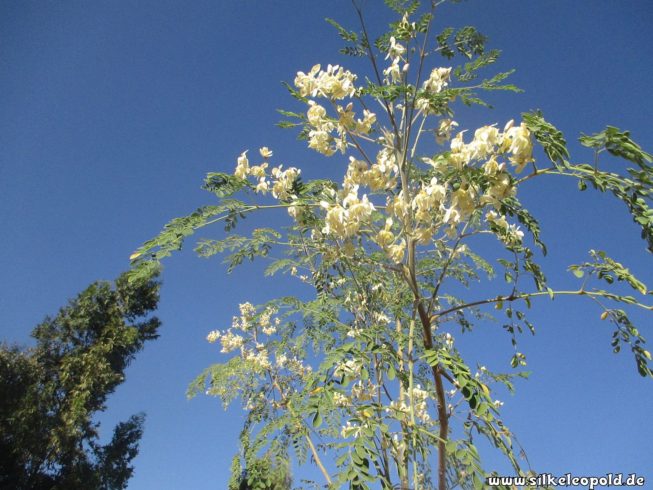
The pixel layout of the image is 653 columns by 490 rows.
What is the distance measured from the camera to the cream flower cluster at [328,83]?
5.50 feet

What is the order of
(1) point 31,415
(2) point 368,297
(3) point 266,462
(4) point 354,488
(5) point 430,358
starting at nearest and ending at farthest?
(4) point 354,488, (5) point 430,358, (3) point 266,462, (2) point 368,297, (1) point 31,415

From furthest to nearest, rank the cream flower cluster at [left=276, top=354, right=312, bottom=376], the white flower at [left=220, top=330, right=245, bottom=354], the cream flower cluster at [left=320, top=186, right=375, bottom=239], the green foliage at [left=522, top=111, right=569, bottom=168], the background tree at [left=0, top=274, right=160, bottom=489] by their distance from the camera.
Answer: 1. the background tree at [left=0, top=274, right=160, bottom=489]
2. the white flower at [left=220, top=330, right=245, bottom=354]
3. the cream flower cluster at [left=276, top=354, right=312, bottom=376]
4. the cream flower cluster at [left=320, top=186, right=375, bottom=239]
5. the green foliage at [left=522, top=111, right=569, bottom=168]

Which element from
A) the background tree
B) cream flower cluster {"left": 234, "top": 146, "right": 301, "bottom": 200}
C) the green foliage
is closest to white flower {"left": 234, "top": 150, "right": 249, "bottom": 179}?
A: cream flower cluster {"left": 234, "top": 146, "right": 301, "bottom": 200}

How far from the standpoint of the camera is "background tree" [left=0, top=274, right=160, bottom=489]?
8.96 metres

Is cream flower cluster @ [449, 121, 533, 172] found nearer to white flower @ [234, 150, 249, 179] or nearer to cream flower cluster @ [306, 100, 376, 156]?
cream flower cluster @ [306, 100, 376, 156]

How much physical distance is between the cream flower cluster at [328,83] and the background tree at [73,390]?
7460mm

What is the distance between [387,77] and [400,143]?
0.35m

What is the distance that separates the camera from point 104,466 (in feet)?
33.4

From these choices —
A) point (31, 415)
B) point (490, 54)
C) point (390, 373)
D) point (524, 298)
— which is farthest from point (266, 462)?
point (31, 415)

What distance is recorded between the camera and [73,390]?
9.92m

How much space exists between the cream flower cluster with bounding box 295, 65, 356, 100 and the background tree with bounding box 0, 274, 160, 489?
294 inches

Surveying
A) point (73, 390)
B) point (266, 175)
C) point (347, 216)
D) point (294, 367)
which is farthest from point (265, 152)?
point (73, 390)

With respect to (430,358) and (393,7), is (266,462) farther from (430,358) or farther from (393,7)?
(393,7)

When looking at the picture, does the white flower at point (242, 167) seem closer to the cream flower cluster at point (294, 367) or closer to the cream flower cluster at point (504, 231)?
the cream flower cluster at point (504, 231)
